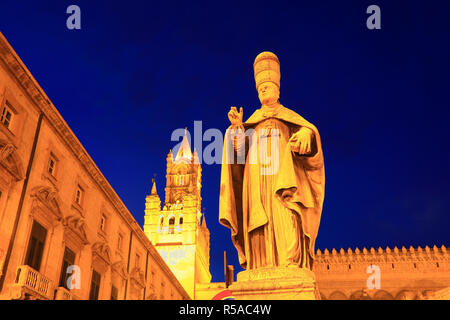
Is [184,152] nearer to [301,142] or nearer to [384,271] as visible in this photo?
[384,271]

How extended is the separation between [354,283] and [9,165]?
3315cm

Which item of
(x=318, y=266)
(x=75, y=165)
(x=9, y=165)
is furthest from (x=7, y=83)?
(x=318, y=266)

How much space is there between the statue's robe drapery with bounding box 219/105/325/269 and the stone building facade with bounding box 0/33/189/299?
11828 millimetres

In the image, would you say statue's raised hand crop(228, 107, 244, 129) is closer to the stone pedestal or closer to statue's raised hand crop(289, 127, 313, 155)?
statue's raised hand crop(289, 127, 313, 155)

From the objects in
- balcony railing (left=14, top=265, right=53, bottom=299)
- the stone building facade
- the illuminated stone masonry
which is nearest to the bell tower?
the illuminated stone masonry

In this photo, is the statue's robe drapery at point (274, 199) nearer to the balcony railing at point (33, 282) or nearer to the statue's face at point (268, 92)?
the statue's face at point (268, 92)

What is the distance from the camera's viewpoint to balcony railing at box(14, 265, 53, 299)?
1389 cm

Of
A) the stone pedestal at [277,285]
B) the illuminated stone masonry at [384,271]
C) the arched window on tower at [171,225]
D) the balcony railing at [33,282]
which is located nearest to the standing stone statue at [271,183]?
the stone pedestal at [277,285]

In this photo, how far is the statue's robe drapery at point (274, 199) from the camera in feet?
13.5

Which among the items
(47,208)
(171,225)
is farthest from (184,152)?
(47,208)
